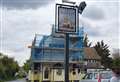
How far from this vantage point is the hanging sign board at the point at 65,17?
16141 mm

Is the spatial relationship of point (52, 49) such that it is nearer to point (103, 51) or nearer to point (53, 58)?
point (53, 58)

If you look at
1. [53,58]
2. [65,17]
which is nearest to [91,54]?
[53,58]

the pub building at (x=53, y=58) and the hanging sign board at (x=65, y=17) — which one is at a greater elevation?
the hanging sign board at (x=65, y=17)

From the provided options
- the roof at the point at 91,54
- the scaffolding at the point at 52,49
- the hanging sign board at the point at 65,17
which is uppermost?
the hanging sign board at the point at 65,17

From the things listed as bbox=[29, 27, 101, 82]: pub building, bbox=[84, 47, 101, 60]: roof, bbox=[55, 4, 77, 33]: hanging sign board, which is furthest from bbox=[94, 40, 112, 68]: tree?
bbox=[55, 4, 77, 33]: hanging sign board

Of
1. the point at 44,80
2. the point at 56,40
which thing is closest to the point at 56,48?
the point at 56,40

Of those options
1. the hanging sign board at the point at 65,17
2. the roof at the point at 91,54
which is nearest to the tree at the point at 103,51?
the roof at the point at 91,54

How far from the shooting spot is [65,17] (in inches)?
639

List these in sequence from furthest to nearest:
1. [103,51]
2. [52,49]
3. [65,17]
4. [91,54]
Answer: [103,51]
[91,54]
[52,49]
[65,17]

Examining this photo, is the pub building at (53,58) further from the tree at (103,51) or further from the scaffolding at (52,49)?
the tree at (103,51)

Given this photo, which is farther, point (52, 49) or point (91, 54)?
point (91, 54)

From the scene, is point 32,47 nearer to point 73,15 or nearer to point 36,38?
point 36,38

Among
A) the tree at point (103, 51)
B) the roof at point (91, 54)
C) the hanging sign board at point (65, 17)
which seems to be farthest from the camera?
the tree at point (103, 51)

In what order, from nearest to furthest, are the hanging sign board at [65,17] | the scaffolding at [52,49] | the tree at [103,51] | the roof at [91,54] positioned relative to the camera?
the hanging sign board at [65,17] < the scaffolding at [52,49] < the roof at [91,54] < the tree at [103,51]
